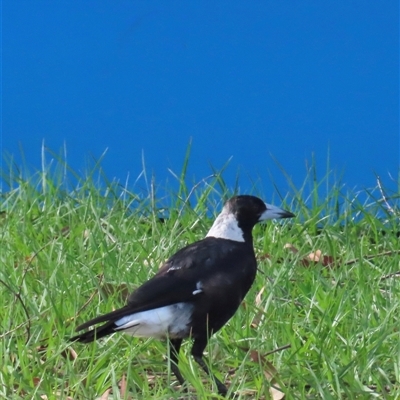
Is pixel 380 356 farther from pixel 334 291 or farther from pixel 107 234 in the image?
pixel 107 234

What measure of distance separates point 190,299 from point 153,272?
0.68 metres

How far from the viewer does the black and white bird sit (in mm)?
2863

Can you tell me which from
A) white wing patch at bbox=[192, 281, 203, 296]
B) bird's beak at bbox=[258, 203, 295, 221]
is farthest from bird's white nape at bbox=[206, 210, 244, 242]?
white wing patch at bbox=[192, 281, 203, 296]

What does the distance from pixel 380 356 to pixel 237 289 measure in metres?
0.47

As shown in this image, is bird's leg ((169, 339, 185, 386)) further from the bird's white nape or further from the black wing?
the bird's white nape

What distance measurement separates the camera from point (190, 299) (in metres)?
2.97

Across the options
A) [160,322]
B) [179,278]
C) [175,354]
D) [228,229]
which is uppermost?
[228,229]

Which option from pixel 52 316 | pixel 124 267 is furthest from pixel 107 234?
pixel 52 316

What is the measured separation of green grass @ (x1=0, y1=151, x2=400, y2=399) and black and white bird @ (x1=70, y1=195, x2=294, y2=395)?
0.08 m

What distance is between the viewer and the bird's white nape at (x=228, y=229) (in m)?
3.35

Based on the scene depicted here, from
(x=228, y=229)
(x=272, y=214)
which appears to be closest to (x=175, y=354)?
(x=228, y=229)

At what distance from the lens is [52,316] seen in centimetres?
317

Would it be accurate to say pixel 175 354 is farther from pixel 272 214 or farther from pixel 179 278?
pixel 272 214

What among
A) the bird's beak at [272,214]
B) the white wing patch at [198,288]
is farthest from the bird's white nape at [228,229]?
the white wing patch at [198,288]
